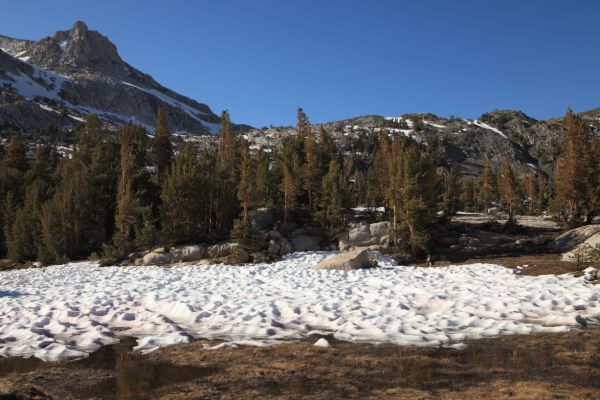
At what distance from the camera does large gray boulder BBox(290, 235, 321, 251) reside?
3066 cm

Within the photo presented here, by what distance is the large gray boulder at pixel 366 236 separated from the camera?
30.4 metres

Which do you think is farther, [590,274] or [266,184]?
[266,184]

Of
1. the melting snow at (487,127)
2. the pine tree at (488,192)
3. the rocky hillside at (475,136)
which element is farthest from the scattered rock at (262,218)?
the melting snow at (487,127)

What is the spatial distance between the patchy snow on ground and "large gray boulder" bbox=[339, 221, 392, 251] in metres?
10.0

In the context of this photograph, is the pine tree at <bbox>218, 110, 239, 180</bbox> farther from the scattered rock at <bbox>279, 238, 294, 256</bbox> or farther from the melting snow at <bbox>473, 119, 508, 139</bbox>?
the melting snow at <bbox>473, 119, 508, 139</bbox>

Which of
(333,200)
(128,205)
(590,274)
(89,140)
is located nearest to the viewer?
(590,274)

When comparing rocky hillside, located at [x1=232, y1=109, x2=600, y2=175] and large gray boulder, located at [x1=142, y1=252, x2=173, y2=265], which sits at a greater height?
rocky hillside, located at [x1=232, y1=109, x2=600, y2=175]

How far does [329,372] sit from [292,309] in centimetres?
540

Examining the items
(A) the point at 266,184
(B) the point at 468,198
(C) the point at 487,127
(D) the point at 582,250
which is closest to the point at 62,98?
(B) the point at 468,198

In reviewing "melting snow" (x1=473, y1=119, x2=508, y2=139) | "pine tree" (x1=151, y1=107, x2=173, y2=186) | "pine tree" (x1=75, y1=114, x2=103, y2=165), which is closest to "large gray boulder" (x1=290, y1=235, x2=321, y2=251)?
"pine tree" (x1=151, y1=107, x2=173, y2=186)

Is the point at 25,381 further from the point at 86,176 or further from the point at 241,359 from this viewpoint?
the point at 86,176

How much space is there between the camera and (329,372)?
24.0 ft

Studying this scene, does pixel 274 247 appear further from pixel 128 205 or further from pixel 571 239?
pixel 571 239

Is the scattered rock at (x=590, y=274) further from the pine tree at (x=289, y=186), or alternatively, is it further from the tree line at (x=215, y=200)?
the pine tree at (x=289, y=186)
